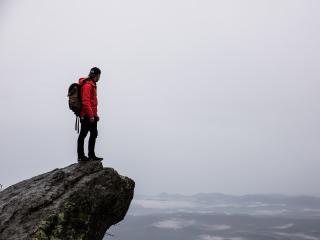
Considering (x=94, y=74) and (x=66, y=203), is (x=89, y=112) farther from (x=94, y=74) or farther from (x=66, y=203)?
(x=66, y=203)

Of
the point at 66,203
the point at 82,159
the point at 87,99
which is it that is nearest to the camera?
the point at 66,203

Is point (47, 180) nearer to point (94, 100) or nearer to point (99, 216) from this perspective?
point (99, 216)

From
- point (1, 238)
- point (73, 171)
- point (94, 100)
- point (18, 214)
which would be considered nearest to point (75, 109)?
point (94, 100)

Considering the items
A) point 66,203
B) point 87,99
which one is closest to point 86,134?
point 87,99

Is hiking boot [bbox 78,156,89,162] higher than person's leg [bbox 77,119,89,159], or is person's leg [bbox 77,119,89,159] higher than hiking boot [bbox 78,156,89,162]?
person's leg [bbox 77,119,89,159]

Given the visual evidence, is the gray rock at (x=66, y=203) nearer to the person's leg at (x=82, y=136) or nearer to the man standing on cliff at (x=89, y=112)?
the person's leg at (x=82, y=136)

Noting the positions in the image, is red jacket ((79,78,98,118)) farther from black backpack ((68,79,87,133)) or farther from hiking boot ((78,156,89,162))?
hiking boot ((78,156,89,162))

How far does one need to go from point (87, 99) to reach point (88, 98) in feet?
0.21

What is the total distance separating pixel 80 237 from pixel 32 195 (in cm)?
246

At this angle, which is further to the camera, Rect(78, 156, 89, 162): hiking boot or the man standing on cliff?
Rect(78, 156, 89, 162): hiking boot

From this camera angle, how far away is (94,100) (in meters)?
14.6

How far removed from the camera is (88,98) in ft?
46.3

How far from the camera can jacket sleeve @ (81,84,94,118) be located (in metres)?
14.1

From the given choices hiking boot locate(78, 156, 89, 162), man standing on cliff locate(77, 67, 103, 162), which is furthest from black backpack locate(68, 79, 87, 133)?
hiking boot locate(78, 156, 89, 162)
